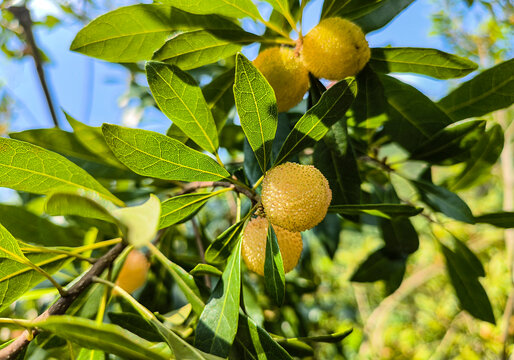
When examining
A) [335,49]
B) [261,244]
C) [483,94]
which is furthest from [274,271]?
[483,94]

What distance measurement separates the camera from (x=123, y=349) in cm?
46

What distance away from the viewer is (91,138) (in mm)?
886

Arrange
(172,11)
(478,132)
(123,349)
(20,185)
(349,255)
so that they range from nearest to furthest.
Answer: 1. (123,349)
2. (20,185)
3. (172,11)
4. (478,132)
5. (349,255)

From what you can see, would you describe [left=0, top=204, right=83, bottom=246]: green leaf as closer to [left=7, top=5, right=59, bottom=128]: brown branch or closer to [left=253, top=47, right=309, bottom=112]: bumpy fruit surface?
[left=7, top=5, right=59, bottom=128]: brown branch

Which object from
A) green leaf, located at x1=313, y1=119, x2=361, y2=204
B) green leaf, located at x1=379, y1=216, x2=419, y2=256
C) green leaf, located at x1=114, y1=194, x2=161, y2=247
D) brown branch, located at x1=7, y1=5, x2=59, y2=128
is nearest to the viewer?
green leaf, located at x1=114, y1=194, x2=161, y2=247

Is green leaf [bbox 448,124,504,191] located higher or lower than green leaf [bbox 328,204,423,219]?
lower

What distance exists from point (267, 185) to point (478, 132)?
20.2 inches

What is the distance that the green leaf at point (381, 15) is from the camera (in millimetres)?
833

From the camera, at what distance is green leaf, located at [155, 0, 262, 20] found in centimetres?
71

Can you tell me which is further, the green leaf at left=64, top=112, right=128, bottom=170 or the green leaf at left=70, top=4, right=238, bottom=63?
the green leaf at left=64, top=112, right=128, bottom=170

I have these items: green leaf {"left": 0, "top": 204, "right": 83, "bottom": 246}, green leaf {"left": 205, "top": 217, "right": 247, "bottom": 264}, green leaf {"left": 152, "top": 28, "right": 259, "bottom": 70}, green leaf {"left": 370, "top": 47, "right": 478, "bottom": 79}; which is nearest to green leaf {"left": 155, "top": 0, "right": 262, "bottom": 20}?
green leaf {"left": 152, "top": 28, "right": 259, "bottom": 70}

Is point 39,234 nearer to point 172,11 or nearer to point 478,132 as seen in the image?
point 172,11

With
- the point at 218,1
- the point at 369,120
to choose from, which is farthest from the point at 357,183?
the point at 218,1

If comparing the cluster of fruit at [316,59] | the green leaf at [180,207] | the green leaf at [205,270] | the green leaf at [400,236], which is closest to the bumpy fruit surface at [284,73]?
the cluster of fruit at [316,59]
